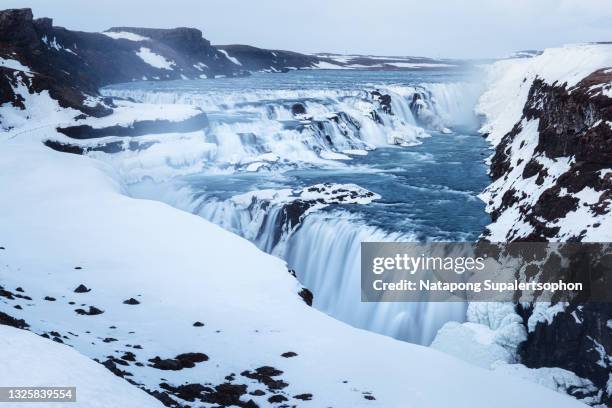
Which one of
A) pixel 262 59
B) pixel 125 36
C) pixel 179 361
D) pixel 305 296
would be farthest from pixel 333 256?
pixel 262 59

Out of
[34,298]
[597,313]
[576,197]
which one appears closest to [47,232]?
[34,298]

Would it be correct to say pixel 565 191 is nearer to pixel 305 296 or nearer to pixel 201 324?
pixel 305 296

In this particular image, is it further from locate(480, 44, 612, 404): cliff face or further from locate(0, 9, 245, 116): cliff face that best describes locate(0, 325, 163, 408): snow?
locate(0, 9, 245, 116): cliff face

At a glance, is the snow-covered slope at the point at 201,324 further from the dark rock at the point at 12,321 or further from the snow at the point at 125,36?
the snow at the point at 125,36

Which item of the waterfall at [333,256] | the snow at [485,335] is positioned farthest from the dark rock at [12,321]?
the waterfall at [333,256]

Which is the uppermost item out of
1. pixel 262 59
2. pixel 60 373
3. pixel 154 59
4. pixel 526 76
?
pixel 262 59

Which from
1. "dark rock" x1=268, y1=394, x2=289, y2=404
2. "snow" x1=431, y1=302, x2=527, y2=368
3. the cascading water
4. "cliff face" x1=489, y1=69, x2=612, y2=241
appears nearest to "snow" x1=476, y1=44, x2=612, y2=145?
"cliff face" x1=489, y1=69, x2=612, y2=241

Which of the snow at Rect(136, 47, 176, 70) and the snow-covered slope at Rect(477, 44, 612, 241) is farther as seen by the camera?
the snow at Rect(136, 47, 176, 70)
